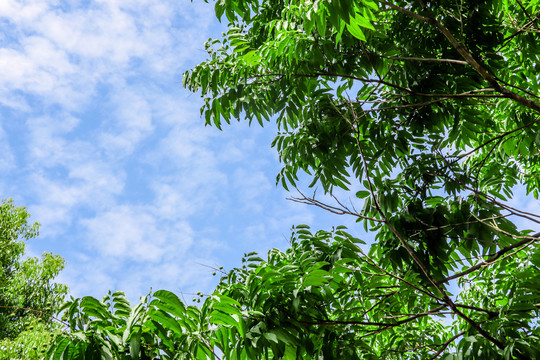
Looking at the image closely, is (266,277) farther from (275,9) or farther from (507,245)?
(275,9)

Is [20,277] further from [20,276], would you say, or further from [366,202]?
[366,202]

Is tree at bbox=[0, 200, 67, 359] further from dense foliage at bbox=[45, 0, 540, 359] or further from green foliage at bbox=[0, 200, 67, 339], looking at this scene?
dense foliage at bbox=[45, 0, 540, 359]

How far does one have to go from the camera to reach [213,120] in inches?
176

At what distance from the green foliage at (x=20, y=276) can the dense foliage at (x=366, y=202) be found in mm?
12370

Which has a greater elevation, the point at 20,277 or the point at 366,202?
the point at 20,277

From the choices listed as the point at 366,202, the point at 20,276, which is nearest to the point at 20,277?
the point at 20,276

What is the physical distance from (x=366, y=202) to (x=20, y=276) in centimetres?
1439

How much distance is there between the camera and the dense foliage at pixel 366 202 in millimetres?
2529

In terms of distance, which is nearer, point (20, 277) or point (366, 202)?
point (366, 202)

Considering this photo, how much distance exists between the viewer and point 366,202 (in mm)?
3836

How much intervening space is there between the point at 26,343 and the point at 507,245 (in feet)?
39.5

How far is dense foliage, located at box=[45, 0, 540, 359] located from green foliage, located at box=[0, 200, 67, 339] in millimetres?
12370

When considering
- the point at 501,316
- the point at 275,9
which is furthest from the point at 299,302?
the point at 275,9

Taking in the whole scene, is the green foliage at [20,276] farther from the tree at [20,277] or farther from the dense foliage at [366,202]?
the dense foliage at [366,202]
